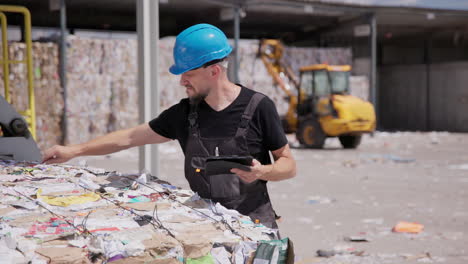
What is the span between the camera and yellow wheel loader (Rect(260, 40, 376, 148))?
1486 cm

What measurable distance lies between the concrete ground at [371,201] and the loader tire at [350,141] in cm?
62

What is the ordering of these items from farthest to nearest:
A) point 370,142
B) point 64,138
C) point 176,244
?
1. point 370,142
2. point 64,138
3. point 176,244

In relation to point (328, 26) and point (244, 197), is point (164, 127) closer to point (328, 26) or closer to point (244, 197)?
point (244, 197)

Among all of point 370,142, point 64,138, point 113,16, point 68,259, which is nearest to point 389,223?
point 68,259

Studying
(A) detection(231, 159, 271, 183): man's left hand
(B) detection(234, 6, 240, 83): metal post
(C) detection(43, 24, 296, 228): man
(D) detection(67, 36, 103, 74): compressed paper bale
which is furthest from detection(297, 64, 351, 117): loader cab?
(A) detection(231, 159, 271, 183): man's left hand

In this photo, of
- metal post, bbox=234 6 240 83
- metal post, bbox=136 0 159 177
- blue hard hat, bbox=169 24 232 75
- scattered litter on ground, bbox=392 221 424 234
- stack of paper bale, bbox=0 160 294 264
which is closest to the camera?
stack of paper bale, bbox=0 160 294 264

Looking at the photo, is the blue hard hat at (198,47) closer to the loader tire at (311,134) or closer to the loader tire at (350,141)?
the loader tire at (311,134)

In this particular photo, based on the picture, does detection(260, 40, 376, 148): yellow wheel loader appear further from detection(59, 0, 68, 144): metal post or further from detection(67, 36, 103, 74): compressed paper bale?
detection(59, 0, 68, 144): metal post

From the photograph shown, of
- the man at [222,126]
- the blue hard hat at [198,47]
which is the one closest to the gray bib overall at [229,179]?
the man at [222,126]

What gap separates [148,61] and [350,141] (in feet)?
40.5

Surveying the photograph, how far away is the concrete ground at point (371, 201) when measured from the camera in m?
5.43

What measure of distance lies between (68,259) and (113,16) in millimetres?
19890

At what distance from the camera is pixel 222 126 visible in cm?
263

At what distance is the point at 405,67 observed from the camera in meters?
24.6
